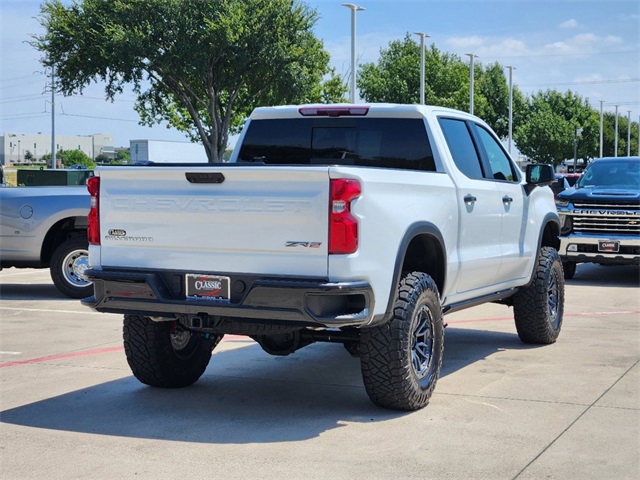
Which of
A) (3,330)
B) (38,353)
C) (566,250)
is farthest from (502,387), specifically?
(566,250)

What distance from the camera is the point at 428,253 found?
282 inches

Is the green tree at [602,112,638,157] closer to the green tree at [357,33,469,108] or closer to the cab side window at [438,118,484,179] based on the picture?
the green tree at [357,33,469,108]

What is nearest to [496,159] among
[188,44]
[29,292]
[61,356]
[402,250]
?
[402,250]

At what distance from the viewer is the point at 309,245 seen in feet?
19.4

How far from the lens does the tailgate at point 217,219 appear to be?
592 centimetres

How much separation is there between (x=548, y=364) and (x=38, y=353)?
4.54m

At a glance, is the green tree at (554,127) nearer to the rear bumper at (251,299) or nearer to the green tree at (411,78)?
the green tree at (411,78)

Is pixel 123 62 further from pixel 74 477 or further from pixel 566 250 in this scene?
pixel 74 477

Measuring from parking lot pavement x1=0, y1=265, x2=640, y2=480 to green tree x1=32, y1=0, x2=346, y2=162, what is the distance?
106 ft

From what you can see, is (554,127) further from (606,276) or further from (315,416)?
(315,416)

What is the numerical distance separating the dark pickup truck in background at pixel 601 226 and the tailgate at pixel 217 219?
394 inches

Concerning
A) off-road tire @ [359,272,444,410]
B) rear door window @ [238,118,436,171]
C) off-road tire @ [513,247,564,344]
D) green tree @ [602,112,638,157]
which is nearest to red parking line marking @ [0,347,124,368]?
rear door window @ [238,118,436,171]

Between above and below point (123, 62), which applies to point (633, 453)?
below

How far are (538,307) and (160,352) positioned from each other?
12.3 ft
